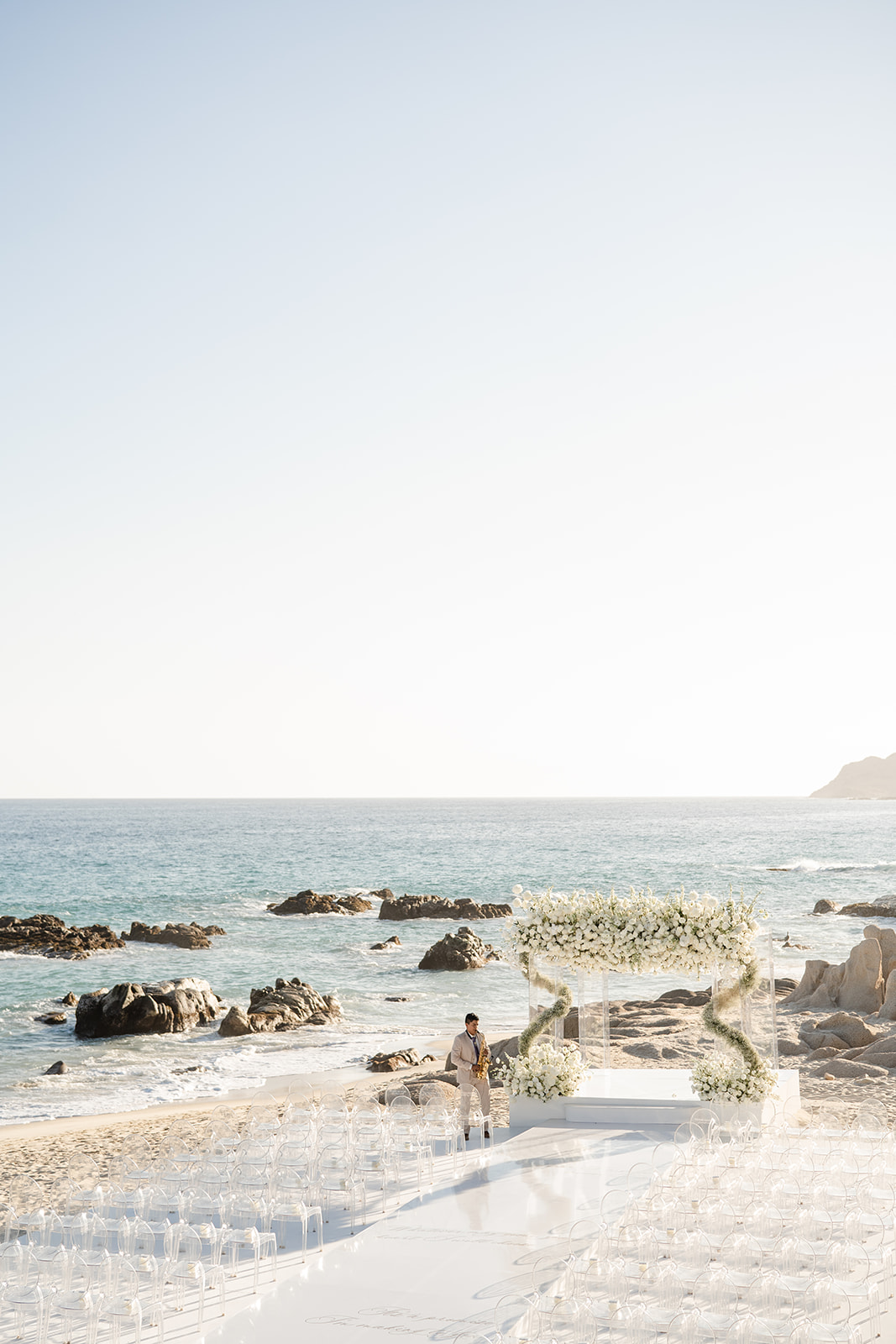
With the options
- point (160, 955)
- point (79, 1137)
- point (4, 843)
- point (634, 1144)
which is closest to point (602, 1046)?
point (634, 1144)

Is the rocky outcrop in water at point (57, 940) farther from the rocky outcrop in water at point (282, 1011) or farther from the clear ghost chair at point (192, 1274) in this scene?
the clear ghost chair at point (192, 1274)

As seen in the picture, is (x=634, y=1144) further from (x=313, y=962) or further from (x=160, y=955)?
(x=160, y=955)

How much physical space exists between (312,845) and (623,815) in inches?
3185

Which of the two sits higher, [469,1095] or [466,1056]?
[466,1056]

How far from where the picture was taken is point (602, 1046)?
17016mm

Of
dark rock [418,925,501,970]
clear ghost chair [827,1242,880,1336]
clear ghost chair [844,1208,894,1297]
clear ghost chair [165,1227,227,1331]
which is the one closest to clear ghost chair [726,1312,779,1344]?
clear ghost chair [827,1242,880,1336]

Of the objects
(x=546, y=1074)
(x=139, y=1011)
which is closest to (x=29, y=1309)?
(x=546, y=1074)

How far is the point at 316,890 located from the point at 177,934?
25460 mm

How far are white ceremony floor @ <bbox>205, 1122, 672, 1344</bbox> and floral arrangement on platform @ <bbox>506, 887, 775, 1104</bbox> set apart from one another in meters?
1.52

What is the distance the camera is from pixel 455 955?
41.3m

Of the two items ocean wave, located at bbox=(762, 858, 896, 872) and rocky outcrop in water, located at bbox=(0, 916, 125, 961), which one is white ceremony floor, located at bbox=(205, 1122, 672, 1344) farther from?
ocean wave, located at bbox=(762, 858, 896, 872)

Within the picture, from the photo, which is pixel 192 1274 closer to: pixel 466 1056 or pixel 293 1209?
pixel 293 1209

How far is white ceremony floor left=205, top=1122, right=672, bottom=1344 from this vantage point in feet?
28.3

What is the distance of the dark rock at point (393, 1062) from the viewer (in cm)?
2428
